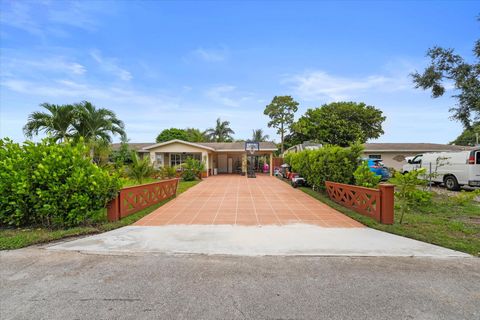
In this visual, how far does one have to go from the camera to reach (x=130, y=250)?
4.09 meters

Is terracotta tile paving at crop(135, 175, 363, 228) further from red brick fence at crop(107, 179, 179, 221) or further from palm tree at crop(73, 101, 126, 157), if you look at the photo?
palm tree at crop(73, 101, 126, 157)

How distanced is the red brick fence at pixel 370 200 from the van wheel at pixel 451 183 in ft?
25.1

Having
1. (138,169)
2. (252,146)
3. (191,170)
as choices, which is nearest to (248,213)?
(138,169)

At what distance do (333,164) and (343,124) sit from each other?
21.9m

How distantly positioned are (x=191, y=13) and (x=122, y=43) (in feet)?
13.6

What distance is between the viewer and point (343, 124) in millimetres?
28266

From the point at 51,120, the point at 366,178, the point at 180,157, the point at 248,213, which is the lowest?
the point at 248,213

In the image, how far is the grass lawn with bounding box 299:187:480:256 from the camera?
14.5 feet

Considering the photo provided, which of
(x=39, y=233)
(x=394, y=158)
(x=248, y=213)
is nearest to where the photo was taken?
(x=39, y=233)

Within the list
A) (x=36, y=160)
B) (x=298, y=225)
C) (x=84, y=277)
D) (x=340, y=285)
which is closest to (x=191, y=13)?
(x=36, y=160)

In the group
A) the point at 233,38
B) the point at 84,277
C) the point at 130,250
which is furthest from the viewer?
the point at 233,38

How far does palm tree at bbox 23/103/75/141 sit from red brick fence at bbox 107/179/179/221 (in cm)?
880

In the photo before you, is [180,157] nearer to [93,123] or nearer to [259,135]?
[93,123]

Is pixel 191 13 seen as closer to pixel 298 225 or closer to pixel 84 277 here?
pixel 298 225
